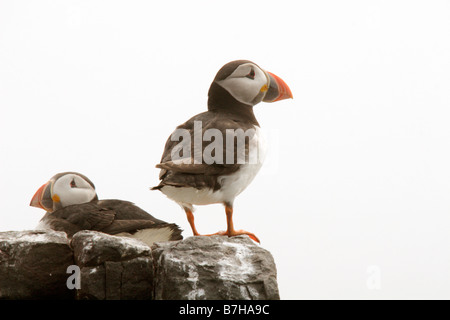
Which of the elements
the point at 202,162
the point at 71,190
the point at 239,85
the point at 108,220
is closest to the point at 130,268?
the point at 202,162

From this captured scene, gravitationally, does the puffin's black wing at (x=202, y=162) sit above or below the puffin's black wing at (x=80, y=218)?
above

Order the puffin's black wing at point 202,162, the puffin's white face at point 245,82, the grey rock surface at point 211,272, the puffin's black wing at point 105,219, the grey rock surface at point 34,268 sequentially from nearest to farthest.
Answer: the grey rock surface at point 211,272, the grey rock surface at point 34,268, the puffin's black wing at point 202,162, the puffin's black wing at point 105,219, the puffin's white face at point 245,82

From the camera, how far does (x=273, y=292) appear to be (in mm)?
3600

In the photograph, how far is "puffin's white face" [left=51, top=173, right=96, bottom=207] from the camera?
5.58m

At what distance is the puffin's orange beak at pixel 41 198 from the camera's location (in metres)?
5.66

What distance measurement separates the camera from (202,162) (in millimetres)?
4297

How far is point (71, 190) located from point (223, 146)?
5.69ft

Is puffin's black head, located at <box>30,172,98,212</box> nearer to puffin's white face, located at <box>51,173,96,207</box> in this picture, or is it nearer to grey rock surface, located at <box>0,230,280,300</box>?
puffin's white face, located at <box>51,173,96,207</box>

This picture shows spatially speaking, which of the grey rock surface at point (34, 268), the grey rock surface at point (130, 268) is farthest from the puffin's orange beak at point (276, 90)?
the grey rock surface at point (34, 268)

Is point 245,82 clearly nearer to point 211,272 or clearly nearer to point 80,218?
point 80,218

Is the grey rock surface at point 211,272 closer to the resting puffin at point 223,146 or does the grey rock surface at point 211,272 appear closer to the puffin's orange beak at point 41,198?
the resting puffin at point 223,146

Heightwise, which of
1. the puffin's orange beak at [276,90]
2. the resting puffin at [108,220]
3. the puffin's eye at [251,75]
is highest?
the puffin's eye at [251,75]

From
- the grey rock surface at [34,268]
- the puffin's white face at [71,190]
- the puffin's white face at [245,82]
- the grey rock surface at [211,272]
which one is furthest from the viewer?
the puffin's white face at [71,190]
